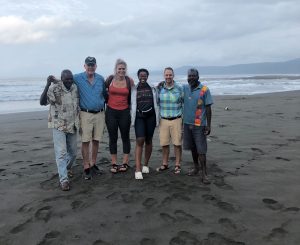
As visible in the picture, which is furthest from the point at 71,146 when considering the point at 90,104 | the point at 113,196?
the point at 113,196

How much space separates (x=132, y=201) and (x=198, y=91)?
6.96ft

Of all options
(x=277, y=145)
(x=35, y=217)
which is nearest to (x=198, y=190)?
(x=35, y=217)

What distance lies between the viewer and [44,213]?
4.65m

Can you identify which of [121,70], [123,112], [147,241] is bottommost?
[147,241]

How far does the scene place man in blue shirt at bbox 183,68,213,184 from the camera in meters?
5.75

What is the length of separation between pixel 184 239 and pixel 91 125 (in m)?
2.86

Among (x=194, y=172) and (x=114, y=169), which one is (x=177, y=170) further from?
(x=114, y=169)

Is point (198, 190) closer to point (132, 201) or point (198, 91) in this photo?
point (132, 201)

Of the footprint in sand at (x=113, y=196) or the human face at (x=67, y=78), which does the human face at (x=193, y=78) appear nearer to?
the human face at (x=67, y=78)

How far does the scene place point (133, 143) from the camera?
8984 mm

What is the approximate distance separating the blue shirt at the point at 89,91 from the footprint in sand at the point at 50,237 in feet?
7.95

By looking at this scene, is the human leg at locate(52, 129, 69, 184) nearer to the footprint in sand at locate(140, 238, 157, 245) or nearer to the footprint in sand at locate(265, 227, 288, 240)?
the footprint in sand at locate(140, 238, 157, 245)

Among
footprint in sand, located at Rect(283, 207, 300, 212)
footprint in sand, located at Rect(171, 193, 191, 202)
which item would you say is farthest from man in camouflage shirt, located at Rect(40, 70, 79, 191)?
footprint in sand, located at Rect(283, 207, 300, 212)

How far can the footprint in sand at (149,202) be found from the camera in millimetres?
4834
